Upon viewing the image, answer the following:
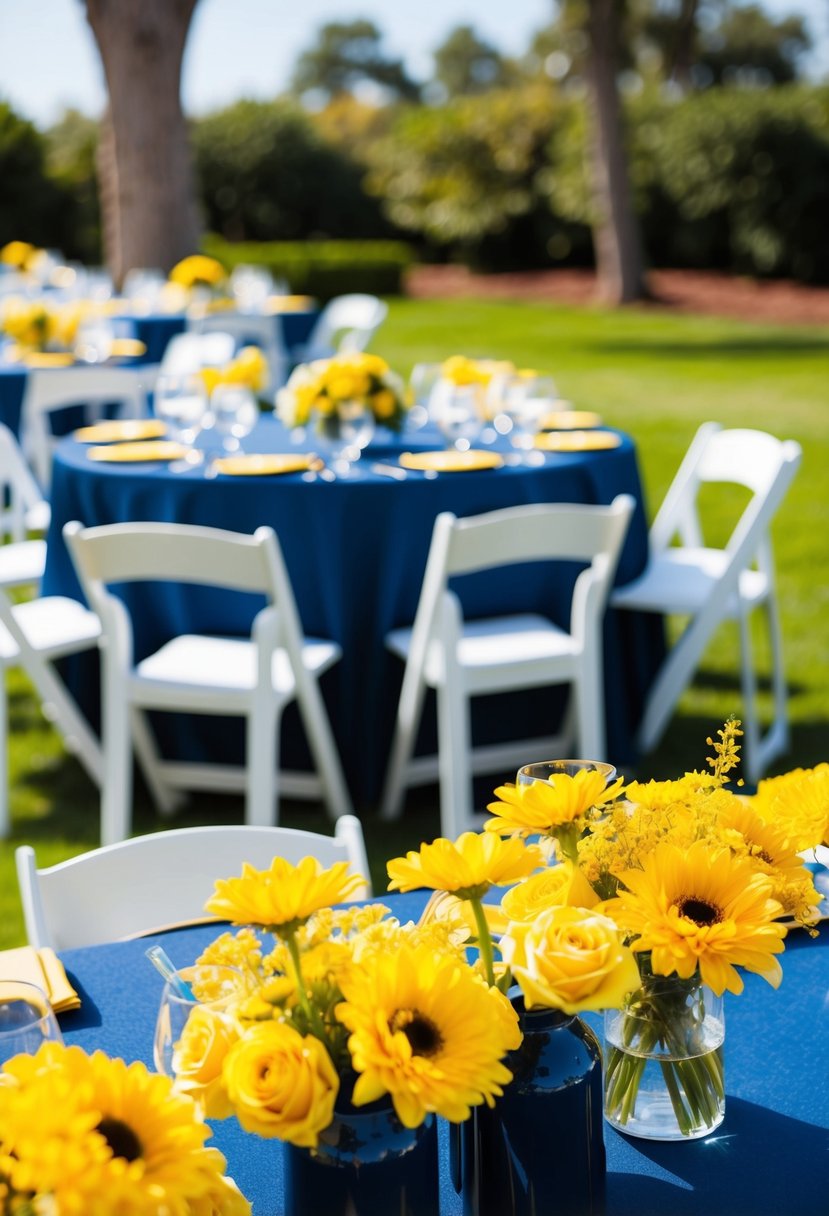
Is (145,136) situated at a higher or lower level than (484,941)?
higher

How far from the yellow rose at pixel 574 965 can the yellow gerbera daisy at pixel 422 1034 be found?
0.17ft

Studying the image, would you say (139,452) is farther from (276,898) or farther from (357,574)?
(276,898)

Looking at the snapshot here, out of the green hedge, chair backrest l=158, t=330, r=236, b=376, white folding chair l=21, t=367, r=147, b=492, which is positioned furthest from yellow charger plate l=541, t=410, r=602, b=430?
the green hedge

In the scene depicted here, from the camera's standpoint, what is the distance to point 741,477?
490cm

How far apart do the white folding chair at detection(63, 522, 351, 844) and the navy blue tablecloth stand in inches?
79.1

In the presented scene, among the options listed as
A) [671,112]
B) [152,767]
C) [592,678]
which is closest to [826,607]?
[592,678]

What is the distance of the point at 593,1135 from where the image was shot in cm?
113

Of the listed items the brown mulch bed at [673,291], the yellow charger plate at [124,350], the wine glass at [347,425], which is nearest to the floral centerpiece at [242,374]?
the wine glass at [347,425]

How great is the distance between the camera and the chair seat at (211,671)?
12.6 ft

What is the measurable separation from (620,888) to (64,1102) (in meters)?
0.49

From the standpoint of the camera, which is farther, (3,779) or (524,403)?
(524,403)

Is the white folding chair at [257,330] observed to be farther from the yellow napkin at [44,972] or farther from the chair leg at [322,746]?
the yellow napkin at [44,972]

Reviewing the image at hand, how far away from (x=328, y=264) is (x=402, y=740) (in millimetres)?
19389

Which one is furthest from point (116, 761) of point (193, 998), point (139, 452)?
point (193, 998)
